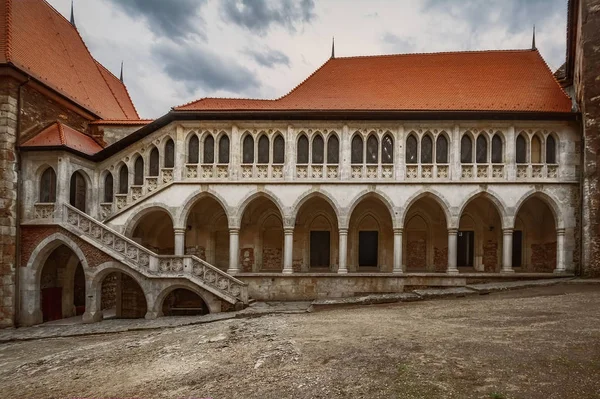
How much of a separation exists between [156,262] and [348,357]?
9413 mm

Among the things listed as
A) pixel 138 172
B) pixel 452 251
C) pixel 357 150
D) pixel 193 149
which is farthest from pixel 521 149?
pixel 138 172

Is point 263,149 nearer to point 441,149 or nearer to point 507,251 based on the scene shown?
point 441,149

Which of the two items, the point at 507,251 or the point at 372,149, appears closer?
the point at 507,251

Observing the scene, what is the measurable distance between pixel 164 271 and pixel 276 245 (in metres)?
5.93

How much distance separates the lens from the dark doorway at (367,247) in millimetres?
18562

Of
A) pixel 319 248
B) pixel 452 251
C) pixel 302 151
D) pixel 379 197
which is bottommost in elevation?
pixel 319 248

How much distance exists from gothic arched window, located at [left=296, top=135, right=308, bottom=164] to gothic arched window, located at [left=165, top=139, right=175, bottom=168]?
535cm

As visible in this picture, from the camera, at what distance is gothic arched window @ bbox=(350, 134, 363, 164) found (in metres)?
16.7

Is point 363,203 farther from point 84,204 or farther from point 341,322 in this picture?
point 84,204

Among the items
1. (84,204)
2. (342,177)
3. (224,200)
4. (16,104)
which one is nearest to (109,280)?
(84,204)

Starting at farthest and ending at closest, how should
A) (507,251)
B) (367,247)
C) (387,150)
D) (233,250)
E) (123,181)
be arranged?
(367,247) → (123,181) → (387,150) → (233,250) → (507,251)

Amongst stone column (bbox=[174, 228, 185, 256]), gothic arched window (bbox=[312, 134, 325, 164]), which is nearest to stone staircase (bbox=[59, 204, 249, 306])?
stone column (bbox=[174, 228, 185, 256])

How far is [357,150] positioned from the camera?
16.7 metres

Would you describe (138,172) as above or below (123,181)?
above
